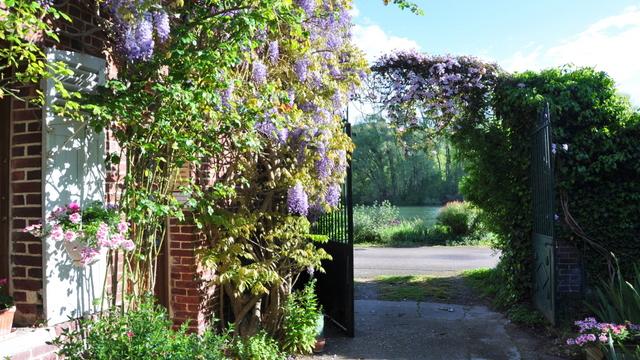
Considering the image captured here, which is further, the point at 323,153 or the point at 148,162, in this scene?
the point at 323,153

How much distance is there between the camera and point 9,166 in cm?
321

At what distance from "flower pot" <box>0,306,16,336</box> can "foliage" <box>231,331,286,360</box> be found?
2060 mm

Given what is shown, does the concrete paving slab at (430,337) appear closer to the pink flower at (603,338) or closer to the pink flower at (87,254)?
the pink flower at (603,338)

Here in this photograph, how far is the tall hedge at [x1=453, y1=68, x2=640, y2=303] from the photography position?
21.2 feet

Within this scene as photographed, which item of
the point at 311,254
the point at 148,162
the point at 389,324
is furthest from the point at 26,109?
the point at 389,324

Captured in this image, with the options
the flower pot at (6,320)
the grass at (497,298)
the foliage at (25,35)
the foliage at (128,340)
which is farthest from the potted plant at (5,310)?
the grass at (497,298)

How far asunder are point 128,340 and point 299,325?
2.38 meters

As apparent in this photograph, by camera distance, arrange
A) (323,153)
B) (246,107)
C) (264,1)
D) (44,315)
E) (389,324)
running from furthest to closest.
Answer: (389,324)
(323,153)
(246,107)
(264,1)
(44,315)

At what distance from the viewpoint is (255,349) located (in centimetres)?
466

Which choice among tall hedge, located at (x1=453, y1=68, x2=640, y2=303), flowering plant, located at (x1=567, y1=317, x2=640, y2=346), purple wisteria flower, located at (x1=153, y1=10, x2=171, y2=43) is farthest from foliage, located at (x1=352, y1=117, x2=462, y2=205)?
purple wisteria flower, located at (x1=153, y1=10, x2=171, y2=43)

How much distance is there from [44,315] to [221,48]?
1969 mm

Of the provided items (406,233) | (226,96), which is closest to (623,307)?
(226,96)

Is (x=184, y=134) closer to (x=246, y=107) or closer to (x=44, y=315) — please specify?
(x=246, y=107)

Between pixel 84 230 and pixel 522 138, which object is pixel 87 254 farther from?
pixel 522 138
